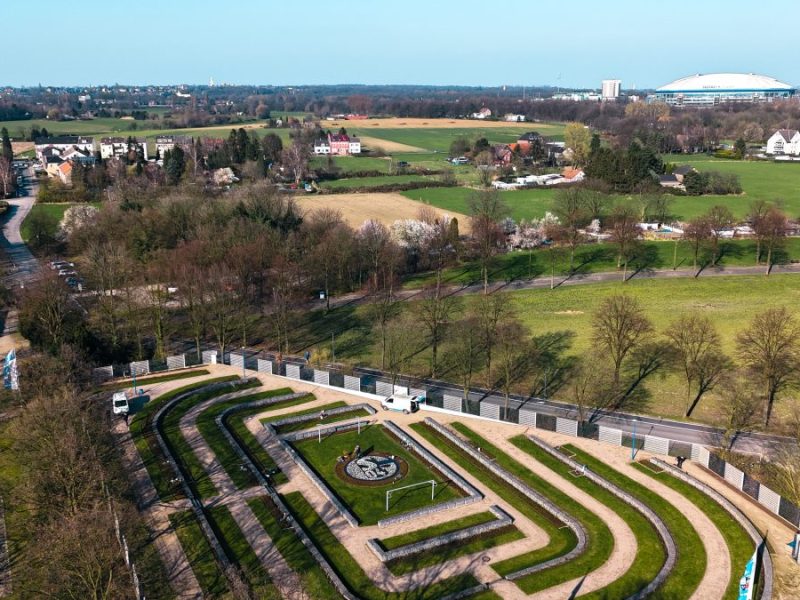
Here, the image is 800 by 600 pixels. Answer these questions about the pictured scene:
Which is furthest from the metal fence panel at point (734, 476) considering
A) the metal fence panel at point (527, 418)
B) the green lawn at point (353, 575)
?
the green lawn at point (353, 575)

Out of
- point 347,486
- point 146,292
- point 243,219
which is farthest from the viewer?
point 243,219

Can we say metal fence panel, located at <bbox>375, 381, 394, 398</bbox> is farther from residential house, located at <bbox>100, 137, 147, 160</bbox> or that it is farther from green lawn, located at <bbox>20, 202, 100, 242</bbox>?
residential house, located at <bbox>100, 137, 147, 160</bbox>

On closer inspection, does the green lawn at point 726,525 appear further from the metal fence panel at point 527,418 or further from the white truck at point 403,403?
the white truck at point 403,403

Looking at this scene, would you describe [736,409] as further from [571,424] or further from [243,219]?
[243,219]

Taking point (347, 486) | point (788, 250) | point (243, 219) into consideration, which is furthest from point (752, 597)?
point (788, 250)

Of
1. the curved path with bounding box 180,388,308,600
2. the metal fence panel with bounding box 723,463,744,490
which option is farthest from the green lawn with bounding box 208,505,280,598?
the metal fence panel with bounding box 723,463,744,490

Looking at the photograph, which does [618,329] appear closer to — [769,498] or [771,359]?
[771,359]

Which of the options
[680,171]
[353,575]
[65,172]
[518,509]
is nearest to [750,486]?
[518,509]
